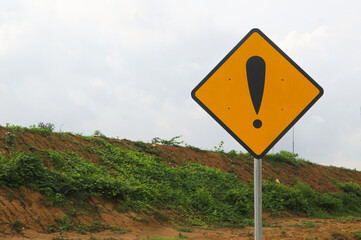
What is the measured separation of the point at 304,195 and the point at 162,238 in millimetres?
10536

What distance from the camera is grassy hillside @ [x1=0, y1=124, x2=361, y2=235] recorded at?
971 cm

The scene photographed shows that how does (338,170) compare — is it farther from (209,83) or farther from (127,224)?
(209,83)

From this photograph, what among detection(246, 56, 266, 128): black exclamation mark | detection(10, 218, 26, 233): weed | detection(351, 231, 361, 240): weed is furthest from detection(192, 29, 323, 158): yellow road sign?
detection(351, 231, 361, 240): weed

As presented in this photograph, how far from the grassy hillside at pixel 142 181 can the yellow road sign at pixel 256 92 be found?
679 centimetres

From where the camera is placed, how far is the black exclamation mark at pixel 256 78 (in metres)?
3.17

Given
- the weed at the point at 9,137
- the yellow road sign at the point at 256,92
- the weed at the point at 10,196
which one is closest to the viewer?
the yellow road sign at the point at 256,92

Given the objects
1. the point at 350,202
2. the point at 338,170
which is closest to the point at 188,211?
the point at 350,202

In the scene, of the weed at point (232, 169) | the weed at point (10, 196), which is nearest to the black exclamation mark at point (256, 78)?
the weed at point (10, 196)

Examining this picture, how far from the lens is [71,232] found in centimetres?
866

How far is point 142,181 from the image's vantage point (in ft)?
41.8

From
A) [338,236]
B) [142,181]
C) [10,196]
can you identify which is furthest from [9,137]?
[338,236]

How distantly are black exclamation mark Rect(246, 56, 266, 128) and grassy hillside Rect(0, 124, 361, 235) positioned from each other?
6971mm

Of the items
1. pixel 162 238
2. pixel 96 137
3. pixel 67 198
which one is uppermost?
pixel 96 137

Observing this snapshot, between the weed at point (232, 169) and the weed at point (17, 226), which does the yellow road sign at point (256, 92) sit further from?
the weed at point (232, 169)
